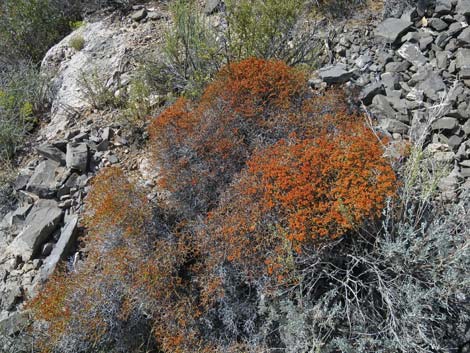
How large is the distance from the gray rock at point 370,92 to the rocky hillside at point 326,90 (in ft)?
0.03

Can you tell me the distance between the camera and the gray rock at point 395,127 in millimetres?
3748

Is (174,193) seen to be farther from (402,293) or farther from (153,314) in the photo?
(402,293)

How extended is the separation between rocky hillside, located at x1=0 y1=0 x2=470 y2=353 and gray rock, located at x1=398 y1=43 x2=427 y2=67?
0.01 metres

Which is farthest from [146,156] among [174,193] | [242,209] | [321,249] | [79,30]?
[79,30]

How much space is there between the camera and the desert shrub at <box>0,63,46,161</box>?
512 centimetres

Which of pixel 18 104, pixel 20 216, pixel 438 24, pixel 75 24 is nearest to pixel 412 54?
pixel 438 24

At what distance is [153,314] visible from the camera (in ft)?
10.7

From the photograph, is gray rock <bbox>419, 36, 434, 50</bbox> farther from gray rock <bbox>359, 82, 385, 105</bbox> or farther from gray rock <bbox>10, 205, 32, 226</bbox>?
gray rock <bbox>10, 205, 32, 226</bbox>

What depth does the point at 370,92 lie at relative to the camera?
13.2ft

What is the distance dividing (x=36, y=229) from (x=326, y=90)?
3.28m

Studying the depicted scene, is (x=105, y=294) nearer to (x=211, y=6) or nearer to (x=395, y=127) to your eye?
(x=395, y=127)

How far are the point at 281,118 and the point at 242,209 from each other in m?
1.01

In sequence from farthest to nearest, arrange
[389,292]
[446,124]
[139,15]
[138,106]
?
[139,15] < [138,106] < [446,124] < [389,292]

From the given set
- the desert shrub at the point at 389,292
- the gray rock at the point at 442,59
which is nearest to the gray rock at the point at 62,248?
the desert shrub at the point at 389,292
